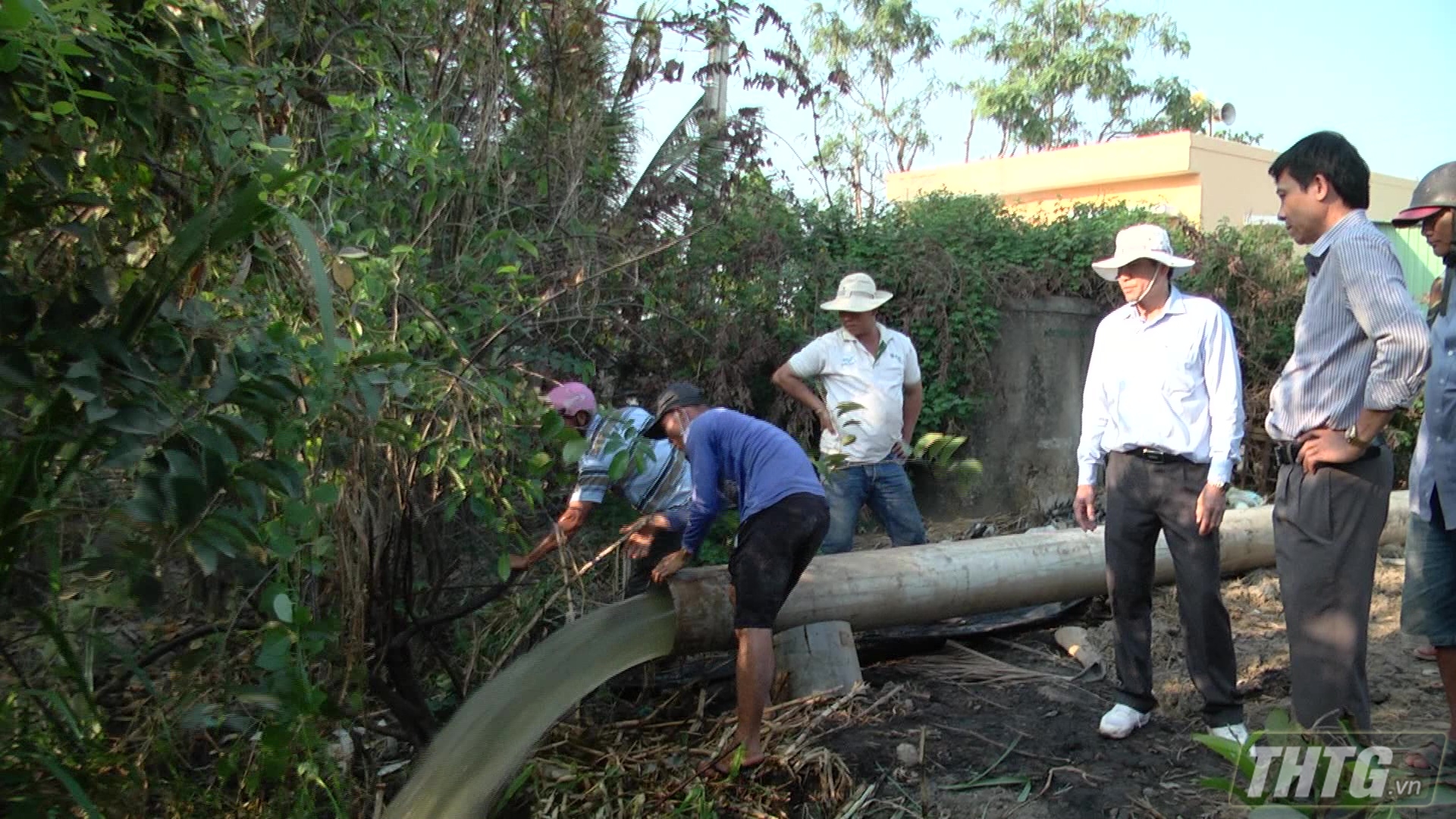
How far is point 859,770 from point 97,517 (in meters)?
2.53

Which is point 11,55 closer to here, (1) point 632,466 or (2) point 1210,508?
(1) point 632,466

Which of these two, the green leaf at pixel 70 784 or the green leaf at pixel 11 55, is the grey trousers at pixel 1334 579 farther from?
the green leaf at pixel 11 55

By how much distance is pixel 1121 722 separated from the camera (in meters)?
4.18

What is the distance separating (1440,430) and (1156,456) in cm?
86

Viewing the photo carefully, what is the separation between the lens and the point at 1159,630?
572cm

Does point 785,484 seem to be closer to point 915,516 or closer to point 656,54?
point 915,516

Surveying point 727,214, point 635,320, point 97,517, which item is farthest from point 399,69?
point 727,214

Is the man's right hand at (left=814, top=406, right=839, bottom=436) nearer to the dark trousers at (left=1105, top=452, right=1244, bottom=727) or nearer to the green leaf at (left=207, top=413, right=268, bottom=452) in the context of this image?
the dark trousers at (left=1105, top=452, right=1244, bottom=727)

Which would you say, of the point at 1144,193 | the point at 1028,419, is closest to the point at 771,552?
the point at 1028,419

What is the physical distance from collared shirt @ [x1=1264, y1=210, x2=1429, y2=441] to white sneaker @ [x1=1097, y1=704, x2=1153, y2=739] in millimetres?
1251

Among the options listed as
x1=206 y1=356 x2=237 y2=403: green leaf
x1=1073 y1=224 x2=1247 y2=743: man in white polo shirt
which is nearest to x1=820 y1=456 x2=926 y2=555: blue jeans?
x1=1073 y1=224 x2=1247 y2=743: man in white polo shirt

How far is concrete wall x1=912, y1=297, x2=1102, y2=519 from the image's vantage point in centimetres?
962

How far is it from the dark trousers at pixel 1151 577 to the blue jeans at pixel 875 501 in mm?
1621

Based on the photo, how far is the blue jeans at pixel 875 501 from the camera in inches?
225
